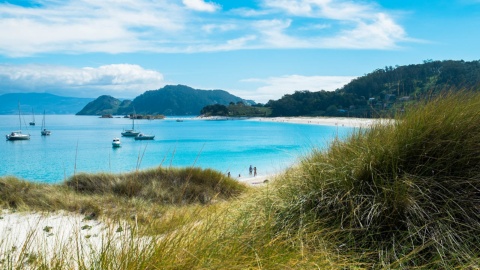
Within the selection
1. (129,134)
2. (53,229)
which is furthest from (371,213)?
(129,134)

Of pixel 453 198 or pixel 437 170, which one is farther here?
pixel 437 170

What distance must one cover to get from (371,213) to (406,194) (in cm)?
37

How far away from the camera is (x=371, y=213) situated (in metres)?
3.62

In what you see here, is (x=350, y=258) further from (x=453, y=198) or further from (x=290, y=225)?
(x=453, y=198)

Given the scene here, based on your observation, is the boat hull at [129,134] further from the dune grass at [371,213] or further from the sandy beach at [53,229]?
the dune grass at [371,213]

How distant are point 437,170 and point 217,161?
47300mm

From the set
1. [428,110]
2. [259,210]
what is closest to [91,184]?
[259,210]

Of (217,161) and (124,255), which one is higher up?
(124,255)

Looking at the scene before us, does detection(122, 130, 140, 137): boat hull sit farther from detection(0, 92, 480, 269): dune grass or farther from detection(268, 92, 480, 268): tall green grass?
detection(268, 92, 480, 268): tall green grass

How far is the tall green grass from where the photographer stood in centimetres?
342

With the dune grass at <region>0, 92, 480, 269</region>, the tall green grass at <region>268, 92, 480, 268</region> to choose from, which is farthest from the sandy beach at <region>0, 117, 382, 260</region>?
the tall green grass at <region>268, 92, 480, 268</region>

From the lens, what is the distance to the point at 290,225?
12.1ft

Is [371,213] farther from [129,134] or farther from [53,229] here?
[129,134]

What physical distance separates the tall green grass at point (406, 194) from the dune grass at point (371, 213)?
11 mm
